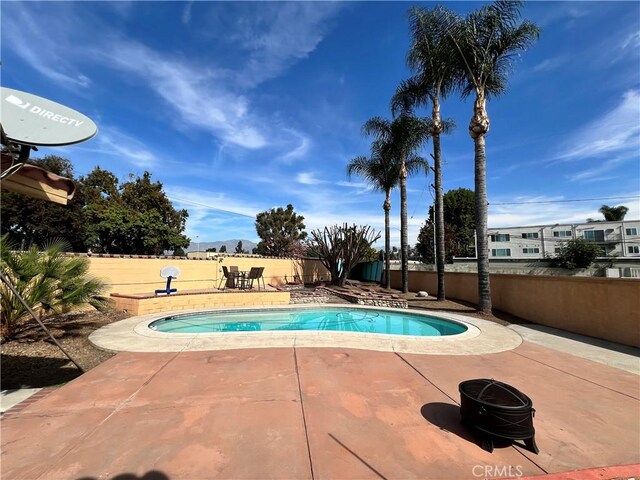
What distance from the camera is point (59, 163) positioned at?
26203 mm

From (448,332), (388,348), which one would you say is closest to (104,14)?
(388,348)

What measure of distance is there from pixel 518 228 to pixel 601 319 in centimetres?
4401

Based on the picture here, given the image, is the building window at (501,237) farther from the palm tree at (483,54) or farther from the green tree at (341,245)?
the palm tree at (483,54)

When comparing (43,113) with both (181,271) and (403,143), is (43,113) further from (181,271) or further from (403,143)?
(403,143)

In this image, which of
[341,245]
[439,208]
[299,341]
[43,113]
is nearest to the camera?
[43,113]

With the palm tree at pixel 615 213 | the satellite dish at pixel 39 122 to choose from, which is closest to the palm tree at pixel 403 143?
the satellite dish at pixel 39 122

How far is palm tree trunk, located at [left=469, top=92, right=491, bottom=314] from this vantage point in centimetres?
1059

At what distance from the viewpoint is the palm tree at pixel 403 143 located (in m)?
17.1

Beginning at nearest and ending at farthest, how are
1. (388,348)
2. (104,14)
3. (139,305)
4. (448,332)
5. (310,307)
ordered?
(388,348)
(104,14)
(448,332)
(139,305)
(310,307)

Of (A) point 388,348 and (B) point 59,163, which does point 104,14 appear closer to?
(A) point 388,348

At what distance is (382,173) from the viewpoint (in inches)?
794

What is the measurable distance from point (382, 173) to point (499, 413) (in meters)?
18.5

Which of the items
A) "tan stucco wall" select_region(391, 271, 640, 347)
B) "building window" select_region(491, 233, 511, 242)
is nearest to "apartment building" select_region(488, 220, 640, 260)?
"building window" select_region(491, 233, 511, 242)

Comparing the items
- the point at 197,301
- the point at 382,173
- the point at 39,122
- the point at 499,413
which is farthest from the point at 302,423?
the point at 382,173
